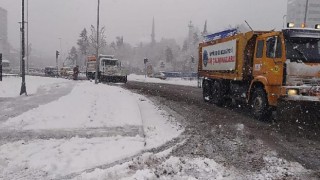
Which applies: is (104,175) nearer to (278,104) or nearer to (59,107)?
(278,104)

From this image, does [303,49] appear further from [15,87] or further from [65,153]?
[15,87]

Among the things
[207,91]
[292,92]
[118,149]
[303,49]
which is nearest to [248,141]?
[292,92]

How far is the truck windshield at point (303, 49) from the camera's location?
12.8 m

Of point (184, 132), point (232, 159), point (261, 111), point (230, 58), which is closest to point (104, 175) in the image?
point (232, 159)

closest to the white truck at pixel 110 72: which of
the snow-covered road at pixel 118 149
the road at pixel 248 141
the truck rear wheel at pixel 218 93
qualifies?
the truck rear wheel at pixel 218 93

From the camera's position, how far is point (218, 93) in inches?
739

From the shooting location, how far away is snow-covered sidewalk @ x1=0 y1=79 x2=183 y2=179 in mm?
7543

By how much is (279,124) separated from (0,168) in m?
8.21

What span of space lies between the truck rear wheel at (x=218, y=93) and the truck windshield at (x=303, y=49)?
5.67m

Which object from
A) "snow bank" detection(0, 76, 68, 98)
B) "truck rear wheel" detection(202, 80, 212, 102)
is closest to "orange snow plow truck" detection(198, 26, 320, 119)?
"truck rear wheel" detection(202, 80, 212, 102)

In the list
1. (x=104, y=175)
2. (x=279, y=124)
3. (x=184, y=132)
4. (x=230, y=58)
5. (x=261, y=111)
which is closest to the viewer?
(x=104, y=175)

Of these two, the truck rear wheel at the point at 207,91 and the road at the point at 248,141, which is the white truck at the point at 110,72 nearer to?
the truck rear wheel at the point at 207,91

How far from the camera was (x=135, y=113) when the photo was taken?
48.5ft

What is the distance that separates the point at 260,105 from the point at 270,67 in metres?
1.35
